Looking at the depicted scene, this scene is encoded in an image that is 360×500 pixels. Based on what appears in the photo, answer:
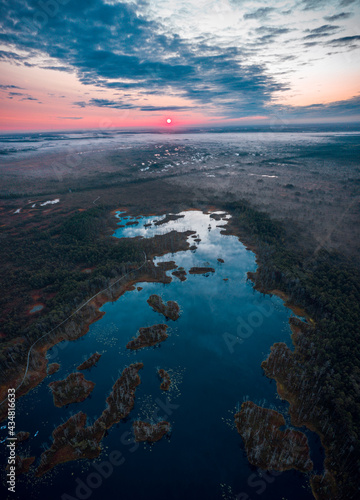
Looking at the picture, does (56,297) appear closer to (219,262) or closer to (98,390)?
(98,390)

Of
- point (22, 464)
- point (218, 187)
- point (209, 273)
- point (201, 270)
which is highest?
point (218, 187)

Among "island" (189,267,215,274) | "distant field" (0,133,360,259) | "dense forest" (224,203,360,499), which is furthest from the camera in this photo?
"distant field" (0,133,360,259)

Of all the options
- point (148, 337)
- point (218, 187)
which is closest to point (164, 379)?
point (148, 337)

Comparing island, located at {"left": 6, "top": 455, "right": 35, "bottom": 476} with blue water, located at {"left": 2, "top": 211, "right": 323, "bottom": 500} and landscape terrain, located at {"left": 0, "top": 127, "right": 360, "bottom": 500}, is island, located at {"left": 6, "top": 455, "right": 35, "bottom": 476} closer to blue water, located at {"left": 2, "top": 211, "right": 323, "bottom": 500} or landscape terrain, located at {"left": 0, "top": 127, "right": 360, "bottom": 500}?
landscape terrain, located at {"left": 0, "top": 127, "right": 360, "bottom": 500}

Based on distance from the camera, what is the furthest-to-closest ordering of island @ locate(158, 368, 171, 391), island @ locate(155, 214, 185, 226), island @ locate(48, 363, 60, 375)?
island @ locate(155, 214, 185, 226) → island @ locate(48, 363, 60, 375) → island @ locate(158, 368, 171, 391)

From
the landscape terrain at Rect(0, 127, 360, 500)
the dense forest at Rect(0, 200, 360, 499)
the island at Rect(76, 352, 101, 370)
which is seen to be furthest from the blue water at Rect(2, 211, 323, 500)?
the dense forest at Rect(0, 200, 360, 499)

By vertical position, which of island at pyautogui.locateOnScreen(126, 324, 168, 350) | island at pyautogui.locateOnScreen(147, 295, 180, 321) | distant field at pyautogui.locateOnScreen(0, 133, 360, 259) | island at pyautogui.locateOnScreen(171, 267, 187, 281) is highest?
distant field at pyautogui.locateOnScreen(0, 133, 360, 259)

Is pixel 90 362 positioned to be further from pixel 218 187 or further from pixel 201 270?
pixel 218 187
